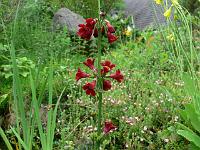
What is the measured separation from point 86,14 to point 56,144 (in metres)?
5.58

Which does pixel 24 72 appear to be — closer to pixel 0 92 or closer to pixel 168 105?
pixel 0 92

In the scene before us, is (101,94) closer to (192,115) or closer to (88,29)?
(88,29)

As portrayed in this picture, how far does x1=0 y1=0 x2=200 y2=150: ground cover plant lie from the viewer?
2334 millimetres

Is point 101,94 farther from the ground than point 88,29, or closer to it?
closer to it

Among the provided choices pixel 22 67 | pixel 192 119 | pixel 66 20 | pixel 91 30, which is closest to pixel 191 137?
pixel 192 119

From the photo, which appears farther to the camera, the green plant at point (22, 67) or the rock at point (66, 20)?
the rock at point (66, 20)

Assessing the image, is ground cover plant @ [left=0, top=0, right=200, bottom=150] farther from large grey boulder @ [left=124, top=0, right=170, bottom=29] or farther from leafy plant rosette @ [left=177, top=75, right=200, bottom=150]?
large grey boulder @ [left=124, top=0, right=170, bottom=29]

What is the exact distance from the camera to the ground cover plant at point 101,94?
2334mm

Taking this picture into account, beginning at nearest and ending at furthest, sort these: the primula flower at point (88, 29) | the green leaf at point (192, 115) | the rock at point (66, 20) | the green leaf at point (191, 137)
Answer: the primula flower at point (88, 29) < the green leaf at point (191, 137) < the green leaf at point (192, 115) < the rock at point (66, 20)

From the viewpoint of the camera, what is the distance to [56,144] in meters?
3.48

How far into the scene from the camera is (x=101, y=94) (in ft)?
7.64

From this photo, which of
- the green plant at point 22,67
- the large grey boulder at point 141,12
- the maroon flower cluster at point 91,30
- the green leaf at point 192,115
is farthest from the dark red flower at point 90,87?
the large grey boulder at point 141,12

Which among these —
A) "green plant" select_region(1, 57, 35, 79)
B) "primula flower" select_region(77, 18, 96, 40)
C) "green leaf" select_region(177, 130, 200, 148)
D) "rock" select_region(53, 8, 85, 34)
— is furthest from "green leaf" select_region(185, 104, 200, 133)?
"rock" select_region(53, 8, 85, 34)

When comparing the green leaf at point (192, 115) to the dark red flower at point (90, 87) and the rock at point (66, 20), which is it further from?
the rock at point (66, 20)
